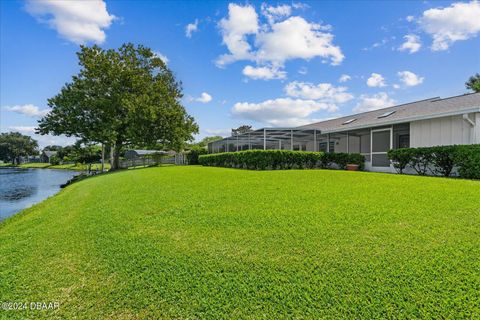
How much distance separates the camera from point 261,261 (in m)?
3.23

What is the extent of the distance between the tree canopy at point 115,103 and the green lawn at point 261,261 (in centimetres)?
1938

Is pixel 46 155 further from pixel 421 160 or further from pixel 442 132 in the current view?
pixel 442 132

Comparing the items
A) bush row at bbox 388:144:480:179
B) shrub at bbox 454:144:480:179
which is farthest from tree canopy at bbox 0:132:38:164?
shrub at bbox 454:144:480:179

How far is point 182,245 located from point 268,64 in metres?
16.8

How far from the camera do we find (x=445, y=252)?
3236 mm

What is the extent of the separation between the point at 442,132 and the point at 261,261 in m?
11.6

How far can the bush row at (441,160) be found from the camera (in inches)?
344

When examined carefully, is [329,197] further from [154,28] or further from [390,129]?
[154,28]

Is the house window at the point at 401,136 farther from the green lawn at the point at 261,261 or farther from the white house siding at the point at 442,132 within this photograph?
the green lawn at the point at 261,261

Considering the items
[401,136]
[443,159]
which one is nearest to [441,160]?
[443,159]

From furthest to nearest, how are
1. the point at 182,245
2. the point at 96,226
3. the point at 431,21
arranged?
the point at 431,21
the point at 96,226
the point at 182,245

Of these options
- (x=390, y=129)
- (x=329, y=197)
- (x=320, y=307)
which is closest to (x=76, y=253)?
(x=320, y=307)

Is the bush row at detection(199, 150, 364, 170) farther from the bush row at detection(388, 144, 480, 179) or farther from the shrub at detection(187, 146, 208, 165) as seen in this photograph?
the shrub at detection(187, 146, 208, 165)

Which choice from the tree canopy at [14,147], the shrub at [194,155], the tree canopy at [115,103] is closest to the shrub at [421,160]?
the tree canopy at [115,103]
